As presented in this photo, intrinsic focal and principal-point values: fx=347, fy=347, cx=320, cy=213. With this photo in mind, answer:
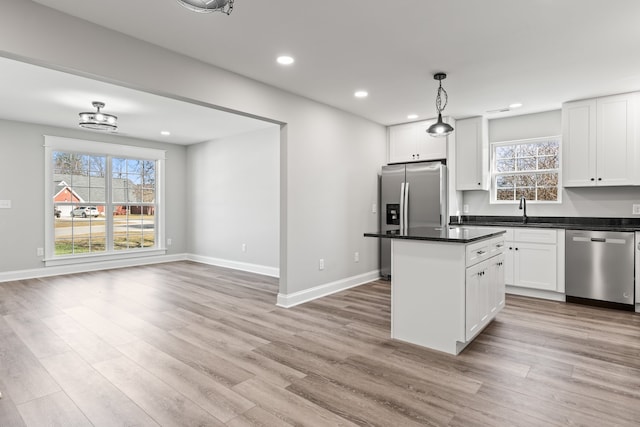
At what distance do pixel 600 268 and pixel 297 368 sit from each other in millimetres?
3784

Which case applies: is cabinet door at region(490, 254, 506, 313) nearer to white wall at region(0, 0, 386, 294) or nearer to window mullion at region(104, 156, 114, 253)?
white wall at region(0, 0, 386, 294)

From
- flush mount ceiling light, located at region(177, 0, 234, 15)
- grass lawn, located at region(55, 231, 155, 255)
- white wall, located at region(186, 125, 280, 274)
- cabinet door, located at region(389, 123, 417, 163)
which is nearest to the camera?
flush mount ceiling light, located at region(177, 0, 234, 15)

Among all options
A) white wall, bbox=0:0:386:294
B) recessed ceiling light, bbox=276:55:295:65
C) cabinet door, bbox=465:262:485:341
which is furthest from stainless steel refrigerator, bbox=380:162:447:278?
recessed ceiling light, bbox=276:55:295:65

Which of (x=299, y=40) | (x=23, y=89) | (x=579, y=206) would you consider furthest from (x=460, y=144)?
(x=23, y=89)

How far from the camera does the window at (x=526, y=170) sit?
16.4ft

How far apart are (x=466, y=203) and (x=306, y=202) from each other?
9.50 ft

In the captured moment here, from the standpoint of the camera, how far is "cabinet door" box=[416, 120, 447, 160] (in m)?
5.24

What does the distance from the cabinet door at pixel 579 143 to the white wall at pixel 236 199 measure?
162 inches

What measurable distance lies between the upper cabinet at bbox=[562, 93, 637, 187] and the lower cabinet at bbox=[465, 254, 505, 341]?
6.48 feet

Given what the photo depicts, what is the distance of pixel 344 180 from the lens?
4.97m

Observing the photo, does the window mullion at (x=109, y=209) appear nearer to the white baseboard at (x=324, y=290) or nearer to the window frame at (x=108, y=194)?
the window frame at (x=108, y=194)

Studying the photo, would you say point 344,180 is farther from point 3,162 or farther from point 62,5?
point 3,162

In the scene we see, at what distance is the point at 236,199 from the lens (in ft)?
21.6

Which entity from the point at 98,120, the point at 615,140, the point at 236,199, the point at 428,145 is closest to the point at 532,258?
the point at 615,140
